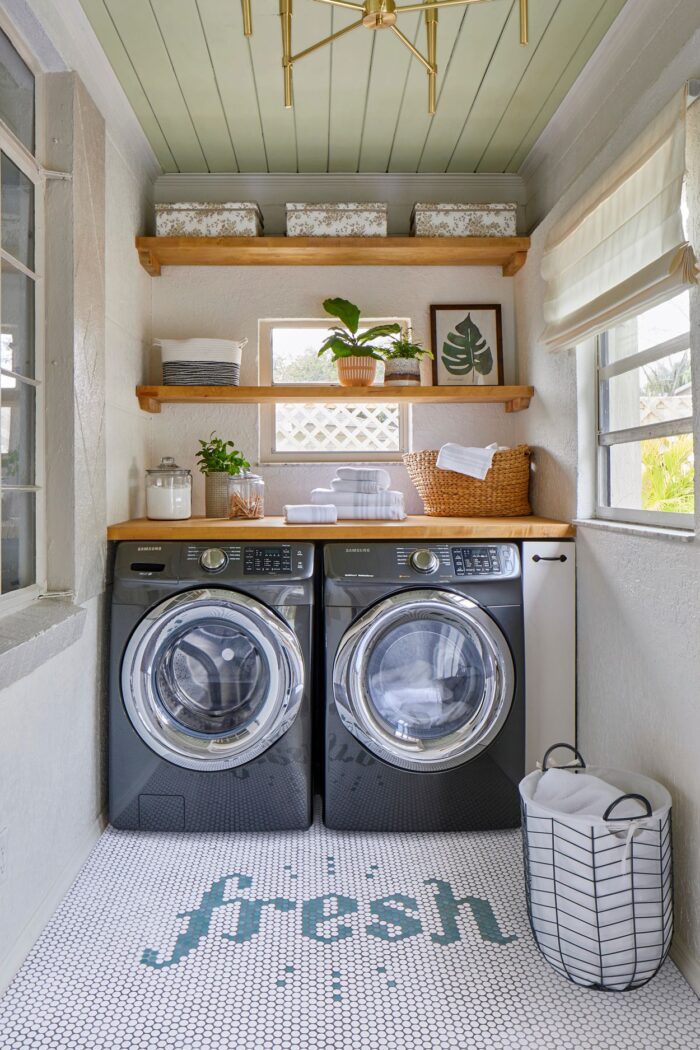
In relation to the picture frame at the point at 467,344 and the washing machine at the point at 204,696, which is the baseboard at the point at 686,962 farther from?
the picture frame at the point at 467,344

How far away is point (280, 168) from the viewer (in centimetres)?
288

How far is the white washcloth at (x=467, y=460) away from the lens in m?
2.58

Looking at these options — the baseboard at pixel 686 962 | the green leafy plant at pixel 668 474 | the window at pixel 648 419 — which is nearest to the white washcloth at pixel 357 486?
the window at pixel 648 419

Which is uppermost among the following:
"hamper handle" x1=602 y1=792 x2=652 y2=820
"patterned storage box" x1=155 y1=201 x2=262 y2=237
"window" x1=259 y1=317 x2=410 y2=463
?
"patterned storage box" x1=155 y1=201 x2=262 y2=237

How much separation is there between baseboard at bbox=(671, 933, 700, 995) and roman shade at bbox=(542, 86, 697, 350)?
1499 millimetres

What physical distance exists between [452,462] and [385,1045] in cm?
176

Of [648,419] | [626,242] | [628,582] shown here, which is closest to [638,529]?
[628,582]

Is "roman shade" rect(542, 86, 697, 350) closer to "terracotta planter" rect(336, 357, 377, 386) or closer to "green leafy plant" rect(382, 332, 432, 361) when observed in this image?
"green leafy plant" rect(382, 332, 432, 361)

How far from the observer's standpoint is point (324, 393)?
276 cm

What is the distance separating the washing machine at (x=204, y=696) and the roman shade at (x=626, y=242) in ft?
3.81

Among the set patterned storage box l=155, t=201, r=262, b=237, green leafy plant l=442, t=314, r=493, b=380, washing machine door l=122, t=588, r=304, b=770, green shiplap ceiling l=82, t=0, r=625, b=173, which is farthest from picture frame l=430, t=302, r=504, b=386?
washing machine door l=122, t=588, r=304, b=770

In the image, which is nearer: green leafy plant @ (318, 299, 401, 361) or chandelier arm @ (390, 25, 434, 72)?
chandelier arm @ (390, 25, 434, 72)

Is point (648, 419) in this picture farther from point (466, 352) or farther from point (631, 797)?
point (466, 352)

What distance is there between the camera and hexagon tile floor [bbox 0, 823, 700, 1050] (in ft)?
4.77
